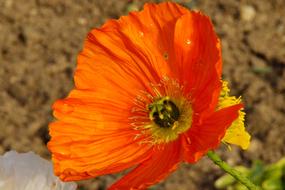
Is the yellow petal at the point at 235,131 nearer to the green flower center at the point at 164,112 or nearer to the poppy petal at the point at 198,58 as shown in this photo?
the poppy petal at the point at 198,58

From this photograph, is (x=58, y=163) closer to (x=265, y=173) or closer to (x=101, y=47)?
(x=101, y=47)

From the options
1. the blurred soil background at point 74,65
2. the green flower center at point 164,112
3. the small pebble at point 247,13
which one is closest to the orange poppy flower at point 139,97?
the green flower center at point 164,112

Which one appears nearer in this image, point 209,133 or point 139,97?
point 209,133

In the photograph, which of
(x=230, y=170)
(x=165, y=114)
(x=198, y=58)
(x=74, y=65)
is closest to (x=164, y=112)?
(x=165, y=114)

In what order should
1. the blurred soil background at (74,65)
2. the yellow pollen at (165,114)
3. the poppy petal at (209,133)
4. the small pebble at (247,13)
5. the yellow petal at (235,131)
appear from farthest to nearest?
1. the small pebble at (247,13)
2. the blurred soil background at (74,65)
3. the yellow pollen at (165,114)
4. the yellow petal at (235,131)
5. the poppy petal at (209,133)

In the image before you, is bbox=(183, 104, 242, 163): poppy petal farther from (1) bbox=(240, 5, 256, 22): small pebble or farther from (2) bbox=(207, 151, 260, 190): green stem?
(1) bbox=(240, 5, 256, 22): small pebble

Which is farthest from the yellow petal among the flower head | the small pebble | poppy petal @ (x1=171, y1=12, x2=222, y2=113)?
the small pebble

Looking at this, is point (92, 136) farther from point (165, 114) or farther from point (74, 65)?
point (74, 65)
